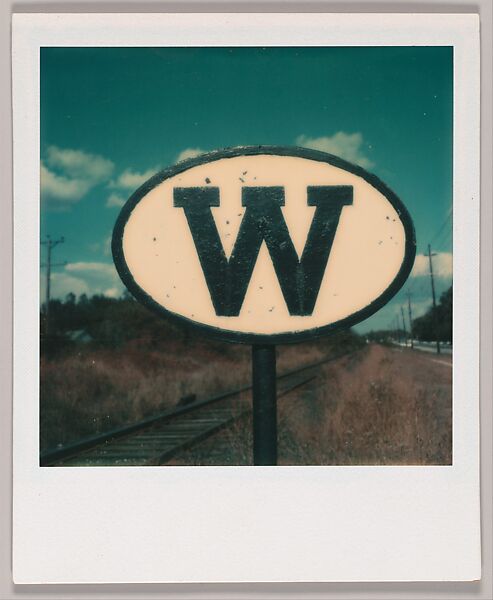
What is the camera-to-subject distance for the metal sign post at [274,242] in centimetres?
268

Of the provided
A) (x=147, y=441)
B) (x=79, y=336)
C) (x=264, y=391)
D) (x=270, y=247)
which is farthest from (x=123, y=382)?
(x=270, y=247)

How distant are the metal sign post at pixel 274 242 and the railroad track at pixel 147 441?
139 inches

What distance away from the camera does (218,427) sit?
761cm

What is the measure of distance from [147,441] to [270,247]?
4.99 metres

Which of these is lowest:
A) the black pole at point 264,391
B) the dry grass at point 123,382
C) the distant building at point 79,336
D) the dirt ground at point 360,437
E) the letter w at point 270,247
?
the dry grass at point 123,382

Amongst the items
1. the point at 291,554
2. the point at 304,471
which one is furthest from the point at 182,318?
the point at 291,554

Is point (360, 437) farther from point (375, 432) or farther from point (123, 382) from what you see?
point (123, 382)

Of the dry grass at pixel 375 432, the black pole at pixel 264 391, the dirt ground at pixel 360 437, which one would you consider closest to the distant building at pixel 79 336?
the dry grass at pixel 375 432

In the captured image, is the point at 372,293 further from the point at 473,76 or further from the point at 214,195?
the point at 473,76

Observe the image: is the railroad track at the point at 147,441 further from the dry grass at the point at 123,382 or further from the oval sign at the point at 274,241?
the oval sign at the point at 274,241

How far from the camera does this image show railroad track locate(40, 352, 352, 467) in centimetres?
616

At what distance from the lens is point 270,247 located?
106 inches

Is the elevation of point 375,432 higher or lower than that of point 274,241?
lower

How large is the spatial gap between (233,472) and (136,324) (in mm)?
21778
